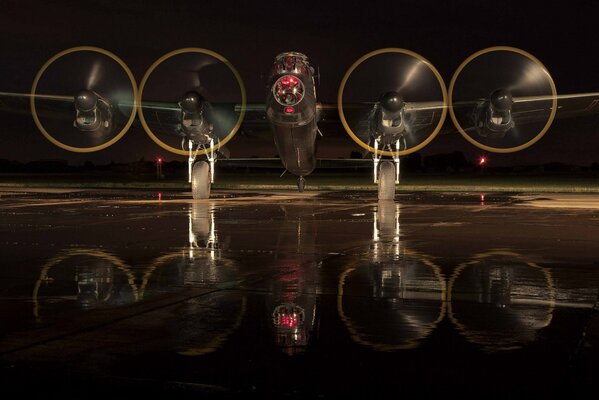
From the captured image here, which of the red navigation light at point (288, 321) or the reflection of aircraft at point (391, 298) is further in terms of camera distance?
the red navigation light at point (288, 321)

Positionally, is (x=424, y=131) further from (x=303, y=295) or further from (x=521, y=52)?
(x=303, y=295)

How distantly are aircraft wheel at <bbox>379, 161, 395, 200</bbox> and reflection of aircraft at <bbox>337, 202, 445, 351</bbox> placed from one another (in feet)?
53.6

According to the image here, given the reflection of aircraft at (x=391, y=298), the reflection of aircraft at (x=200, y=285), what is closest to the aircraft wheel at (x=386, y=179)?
the reflection of aircraft at (x=200, y=285)

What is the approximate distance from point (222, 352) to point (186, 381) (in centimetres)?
71

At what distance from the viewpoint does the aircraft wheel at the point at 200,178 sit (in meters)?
28.8

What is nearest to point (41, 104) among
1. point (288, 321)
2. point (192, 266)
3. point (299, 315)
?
point (192, 266)

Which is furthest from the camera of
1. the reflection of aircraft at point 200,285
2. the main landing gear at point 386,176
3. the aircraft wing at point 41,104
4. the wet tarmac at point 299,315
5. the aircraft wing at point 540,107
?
the main landing gear at point 386,176

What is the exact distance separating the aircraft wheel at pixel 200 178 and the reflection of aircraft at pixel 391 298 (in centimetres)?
1772

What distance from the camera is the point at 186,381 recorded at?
461 cm

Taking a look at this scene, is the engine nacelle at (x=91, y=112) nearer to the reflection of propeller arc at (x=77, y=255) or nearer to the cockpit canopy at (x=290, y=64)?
the cockpit canopy at (x=290, y=64)

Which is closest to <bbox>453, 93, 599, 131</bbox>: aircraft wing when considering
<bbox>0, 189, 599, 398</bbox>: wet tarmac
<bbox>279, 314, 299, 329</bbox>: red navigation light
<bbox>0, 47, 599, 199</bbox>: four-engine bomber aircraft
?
<bbox>0, 47, 599, 199</bbox>: four-engine bomber aircraft

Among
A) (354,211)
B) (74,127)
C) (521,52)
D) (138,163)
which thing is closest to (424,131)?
(521,52)

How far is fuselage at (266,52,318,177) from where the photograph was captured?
71.2ft

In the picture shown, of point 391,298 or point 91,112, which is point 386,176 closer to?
point 91,112
